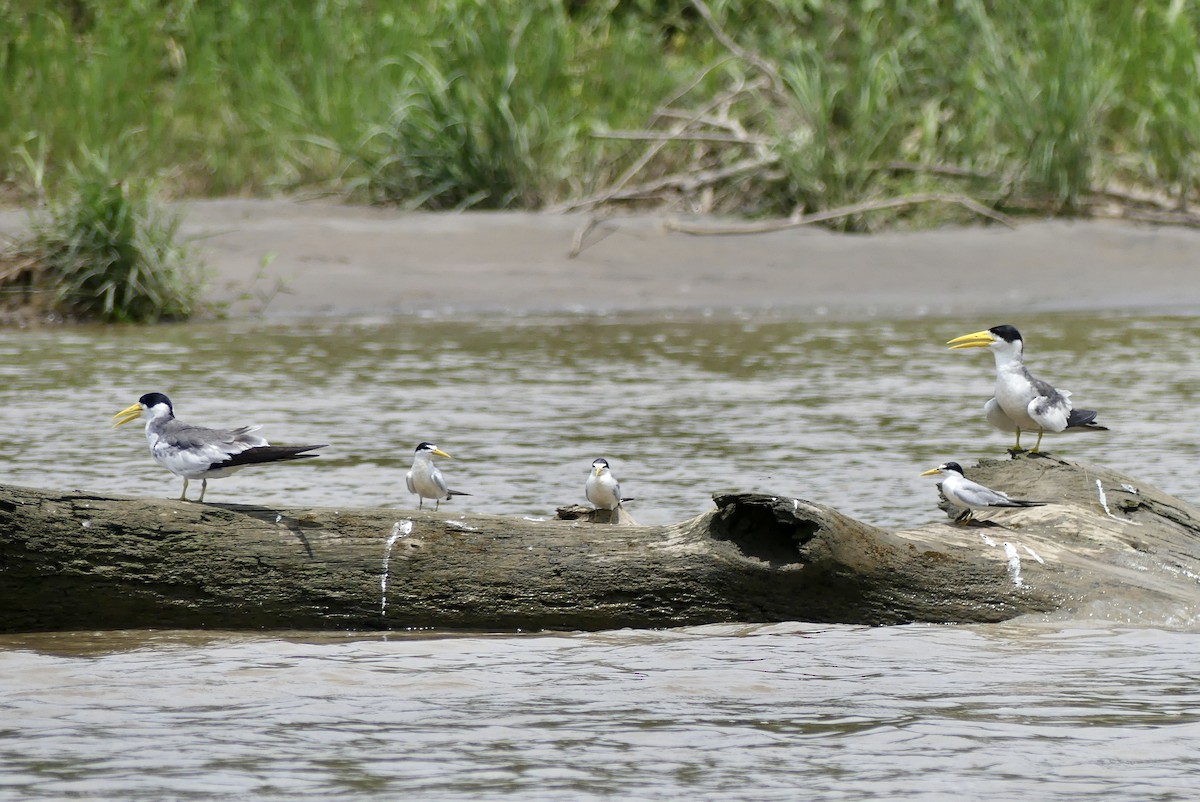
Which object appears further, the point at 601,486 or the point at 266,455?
the point at 601,486

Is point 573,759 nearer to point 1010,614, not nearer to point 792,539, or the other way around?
point 792,539

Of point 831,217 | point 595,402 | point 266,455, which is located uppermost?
point 831,217

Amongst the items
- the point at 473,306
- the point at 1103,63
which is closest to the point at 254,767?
the point at 473,306

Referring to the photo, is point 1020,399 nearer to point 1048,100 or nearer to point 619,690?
point 619,690

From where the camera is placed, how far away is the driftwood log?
18.9 ft

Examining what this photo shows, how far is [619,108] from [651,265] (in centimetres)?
Result: 306

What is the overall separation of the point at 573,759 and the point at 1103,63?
50.1 ft

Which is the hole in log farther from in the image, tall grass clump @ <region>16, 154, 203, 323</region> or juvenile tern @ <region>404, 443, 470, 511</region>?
tall grass clump @ <region>16, 154, 203, 323</region>

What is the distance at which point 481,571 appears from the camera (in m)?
5.93

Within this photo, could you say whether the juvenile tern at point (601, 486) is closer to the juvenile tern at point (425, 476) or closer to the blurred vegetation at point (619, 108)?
the juvenile tern at point (425, 476)

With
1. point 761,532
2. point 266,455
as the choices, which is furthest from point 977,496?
point 266,455

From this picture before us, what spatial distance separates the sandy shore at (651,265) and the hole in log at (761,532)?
1063 cm

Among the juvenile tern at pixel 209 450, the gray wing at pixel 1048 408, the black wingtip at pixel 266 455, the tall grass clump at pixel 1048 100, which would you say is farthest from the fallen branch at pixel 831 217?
the black wingtip at pixel 266 455

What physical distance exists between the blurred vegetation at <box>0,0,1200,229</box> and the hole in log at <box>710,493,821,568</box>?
12459 millimetres
